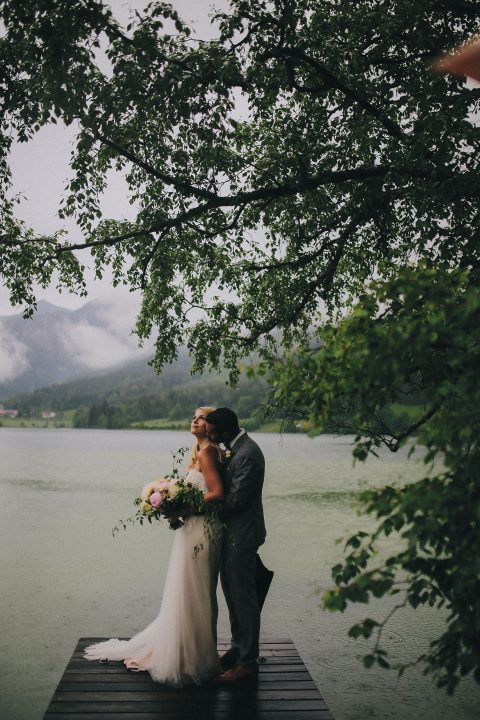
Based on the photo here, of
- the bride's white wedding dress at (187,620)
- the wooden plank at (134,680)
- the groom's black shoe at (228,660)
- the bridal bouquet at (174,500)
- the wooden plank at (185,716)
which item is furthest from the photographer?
the groom's black shoe at (228,660)

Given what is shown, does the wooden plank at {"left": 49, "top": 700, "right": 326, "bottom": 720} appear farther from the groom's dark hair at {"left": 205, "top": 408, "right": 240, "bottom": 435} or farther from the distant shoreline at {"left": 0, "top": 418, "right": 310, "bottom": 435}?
the distant shoreline at {"left": 0, "top": 418, "right": 310, "bottom": 435}

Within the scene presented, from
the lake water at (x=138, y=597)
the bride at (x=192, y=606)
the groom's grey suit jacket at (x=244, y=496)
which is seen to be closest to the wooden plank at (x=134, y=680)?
the bride at (x=192, y=606)

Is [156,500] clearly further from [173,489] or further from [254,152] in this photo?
[254,152]

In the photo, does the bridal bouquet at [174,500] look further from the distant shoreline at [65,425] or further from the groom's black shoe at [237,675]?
the distant shoreline at [65,425]

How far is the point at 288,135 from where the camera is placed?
340 inches

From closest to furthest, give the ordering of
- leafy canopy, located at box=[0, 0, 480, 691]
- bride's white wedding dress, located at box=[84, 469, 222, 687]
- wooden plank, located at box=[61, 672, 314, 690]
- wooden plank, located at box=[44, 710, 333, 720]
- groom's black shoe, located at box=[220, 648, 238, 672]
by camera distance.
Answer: wooden plank, located at box=[44, 710, 333, 720] → wooden plank, located at box=[61, 672, 314, 690] → bride's white wedding dress, located at box=[84, 469, 222, 687] → groom's black shoe, located at box=[220, 648, 238, 672] → leafy canopy, located at box=[0, 0, 480, 691]

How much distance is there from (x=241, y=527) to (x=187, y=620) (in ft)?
2.48

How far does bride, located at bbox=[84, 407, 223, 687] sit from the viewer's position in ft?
16.8

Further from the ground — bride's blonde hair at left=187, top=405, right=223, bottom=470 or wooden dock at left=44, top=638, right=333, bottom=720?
bride's blonde hair at left=187, top=405, right=223, bottom=470

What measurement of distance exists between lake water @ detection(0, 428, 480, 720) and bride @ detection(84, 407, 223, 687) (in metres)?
0.76

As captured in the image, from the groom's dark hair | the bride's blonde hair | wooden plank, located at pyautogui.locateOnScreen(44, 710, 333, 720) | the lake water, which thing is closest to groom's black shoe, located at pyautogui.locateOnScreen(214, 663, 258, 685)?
wooden plank, located at pyautogui.locateOnScreen(44, 710, 333, 720)

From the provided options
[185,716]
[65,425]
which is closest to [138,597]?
[185,716]

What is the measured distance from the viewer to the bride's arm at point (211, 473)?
17.0ft

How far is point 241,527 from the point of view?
5.20 metres
